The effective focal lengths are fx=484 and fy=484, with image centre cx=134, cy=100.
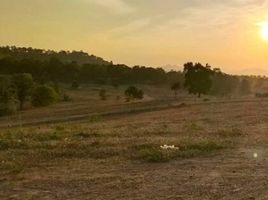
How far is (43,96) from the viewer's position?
7350 cm

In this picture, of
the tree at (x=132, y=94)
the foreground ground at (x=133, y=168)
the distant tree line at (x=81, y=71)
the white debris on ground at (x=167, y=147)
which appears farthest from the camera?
the distant tree line at (x=81, y=71)

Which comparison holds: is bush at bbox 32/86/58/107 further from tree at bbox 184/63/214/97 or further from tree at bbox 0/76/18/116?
tree at bbox 184/63/214/97

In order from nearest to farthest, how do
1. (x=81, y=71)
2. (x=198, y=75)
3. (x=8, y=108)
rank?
(x=8, y=108) → (x=198, y=75) → (x=81, y=71)

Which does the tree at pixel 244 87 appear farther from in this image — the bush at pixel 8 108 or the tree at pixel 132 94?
the bush at pixel 8 108

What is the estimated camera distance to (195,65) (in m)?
81.0

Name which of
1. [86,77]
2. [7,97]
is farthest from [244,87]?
[7,97]

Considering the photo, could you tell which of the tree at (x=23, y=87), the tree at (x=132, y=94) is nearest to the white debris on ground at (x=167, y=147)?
the tree at (x=23, y=87)

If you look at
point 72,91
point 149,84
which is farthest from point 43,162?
point 149,84

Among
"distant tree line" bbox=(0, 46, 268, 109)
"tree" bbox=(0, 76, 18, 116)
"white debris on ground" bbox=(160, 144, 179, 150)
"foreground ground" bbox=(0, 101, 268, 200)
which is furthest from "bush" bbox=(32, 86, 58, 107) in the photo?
"white debris on ground" bbox=(160, 144, 179, 150)

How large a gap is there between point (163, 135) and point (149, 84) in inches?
4192

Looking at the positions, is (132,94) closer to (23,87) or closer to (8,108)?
(23,87)

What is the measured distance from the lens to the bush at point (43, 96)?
73500mm

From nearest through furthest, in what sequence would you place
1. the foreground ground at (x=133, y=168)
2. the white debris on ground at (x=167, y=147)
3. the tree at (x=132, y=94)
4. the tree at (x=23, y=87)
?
the foreground ground at (x=133, y=168)
the white debris on ground at (x=167, y=147)
the tree at (x=23, y=87)
the tree at (x=132, y=94)

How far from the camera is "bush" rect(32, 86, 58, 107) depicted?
73500 mm
